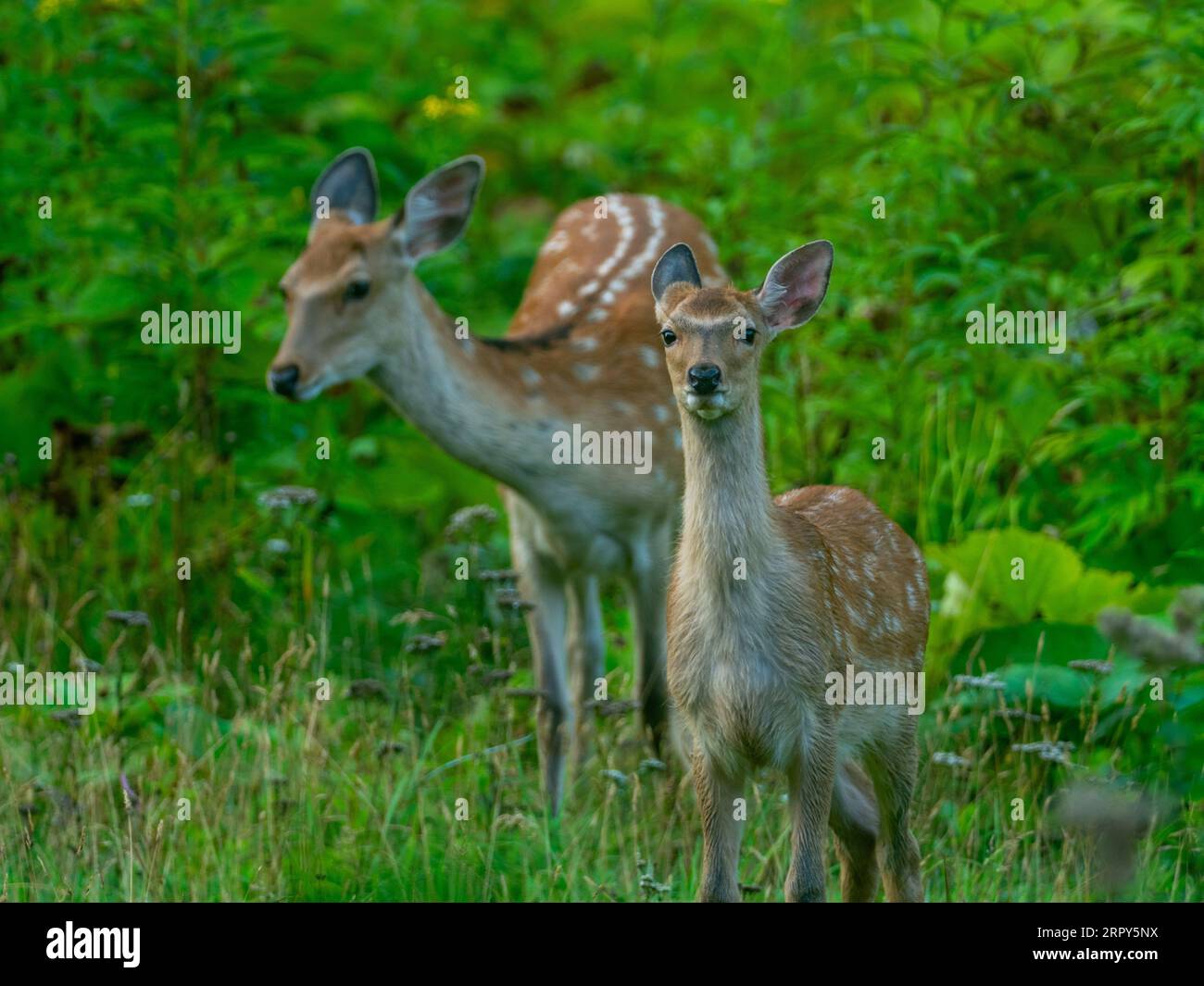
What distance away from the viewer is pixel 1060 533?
21.9 feet

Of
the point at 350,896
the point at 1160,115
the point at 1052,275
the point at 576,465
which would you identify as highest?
the point at 1160,115

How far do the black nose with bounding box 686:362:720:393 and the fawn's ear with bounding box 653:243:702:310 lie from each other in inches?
16.8

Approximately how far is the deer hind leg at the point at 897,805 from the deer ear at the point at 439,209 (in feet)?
8.68

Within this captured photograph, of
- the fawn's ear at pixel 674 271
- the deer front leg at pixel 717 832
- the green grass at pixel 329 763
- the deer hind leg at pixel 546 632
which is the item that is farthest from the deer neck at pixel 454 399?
the deer front leg at pixel 717 832

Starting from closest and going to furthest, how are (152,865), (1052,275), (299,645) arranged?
(152,865), (299,645), (1052,275)

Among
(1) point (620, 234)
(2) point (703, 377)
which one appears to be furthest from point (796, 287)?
(1) point (620, 234)

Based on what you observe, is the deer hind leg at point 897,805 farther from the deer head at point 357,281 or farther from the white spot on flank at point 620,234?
the white spot on flank at point 620,234

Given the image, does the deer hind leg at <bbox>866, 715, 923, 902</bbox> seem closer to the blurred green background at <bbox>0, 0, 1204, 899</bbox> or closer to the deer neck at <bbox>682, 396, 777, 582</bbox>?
the blurred green background at <bbox>0, 0, 1204, 899</bbox>

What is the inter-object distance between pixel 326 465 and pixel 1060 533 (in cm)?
274

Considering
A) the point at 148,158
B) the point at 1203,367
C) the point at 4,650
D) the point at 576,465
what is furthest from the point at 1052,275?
the point at 4,650

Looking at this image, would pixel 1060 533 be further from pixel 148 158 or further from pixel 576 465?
pixel 148 158

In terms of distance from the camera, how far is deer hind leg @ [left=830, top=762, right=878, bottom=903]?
470 centimetres

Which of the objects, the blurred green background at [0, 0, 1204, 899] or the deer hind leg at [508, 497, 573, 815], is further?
the deer hind leg at [508, 497, 573, 815]

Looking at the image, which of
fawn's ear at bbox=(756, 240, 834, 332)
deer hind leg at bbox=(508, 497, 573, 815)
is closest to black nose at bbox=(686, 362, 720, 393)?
fawn's ear at bbox=(756, 240, 834, 332)
